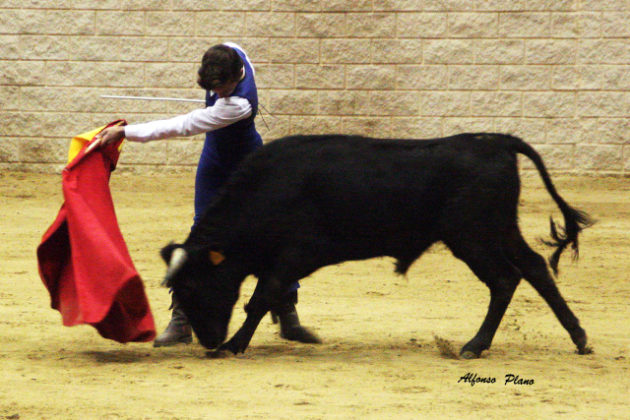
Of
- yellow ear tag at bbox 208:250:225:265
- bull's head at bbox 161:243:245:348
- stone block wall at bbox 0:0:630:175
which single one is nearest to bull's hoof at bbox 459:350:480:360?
bull's head at bbox 161:243:245:348

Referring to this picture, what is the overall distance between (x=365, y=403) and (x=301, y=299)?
2800mm

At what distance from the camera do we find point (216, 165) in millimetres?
5797

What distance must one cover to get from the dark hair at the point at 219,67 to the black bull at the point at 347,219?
42cm

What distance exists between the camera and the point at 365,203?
5.30m

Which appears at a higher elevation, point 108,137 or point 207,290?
point 108,137

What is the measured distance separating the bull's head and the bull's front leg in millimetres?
108

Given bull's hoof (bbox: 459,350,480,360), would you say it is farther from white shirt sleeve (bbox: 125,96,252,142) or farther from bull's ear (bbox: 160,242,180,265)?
white shirt sleeve (bbox: 125,96,252,142)

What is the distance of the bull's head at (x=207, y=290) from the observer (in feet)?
17.5

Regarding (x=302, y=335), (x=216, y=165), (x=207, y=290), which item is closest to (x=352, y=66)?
(x=216, y=165)

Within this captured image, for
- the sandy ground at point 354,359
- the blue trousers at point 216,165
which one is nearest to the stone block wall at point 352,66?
the sandy ground at point 354,359

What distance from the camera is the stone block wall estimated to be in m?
11.7

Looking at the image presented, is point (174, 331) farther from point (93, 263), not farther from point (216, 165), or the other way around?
point (216, 165)

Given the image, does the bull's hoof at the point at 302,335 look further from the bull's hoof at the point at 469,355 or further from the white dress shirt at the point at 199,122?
the white dress shirt at the point at 199,122

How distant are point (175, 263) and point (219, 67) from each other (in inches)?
39.8
